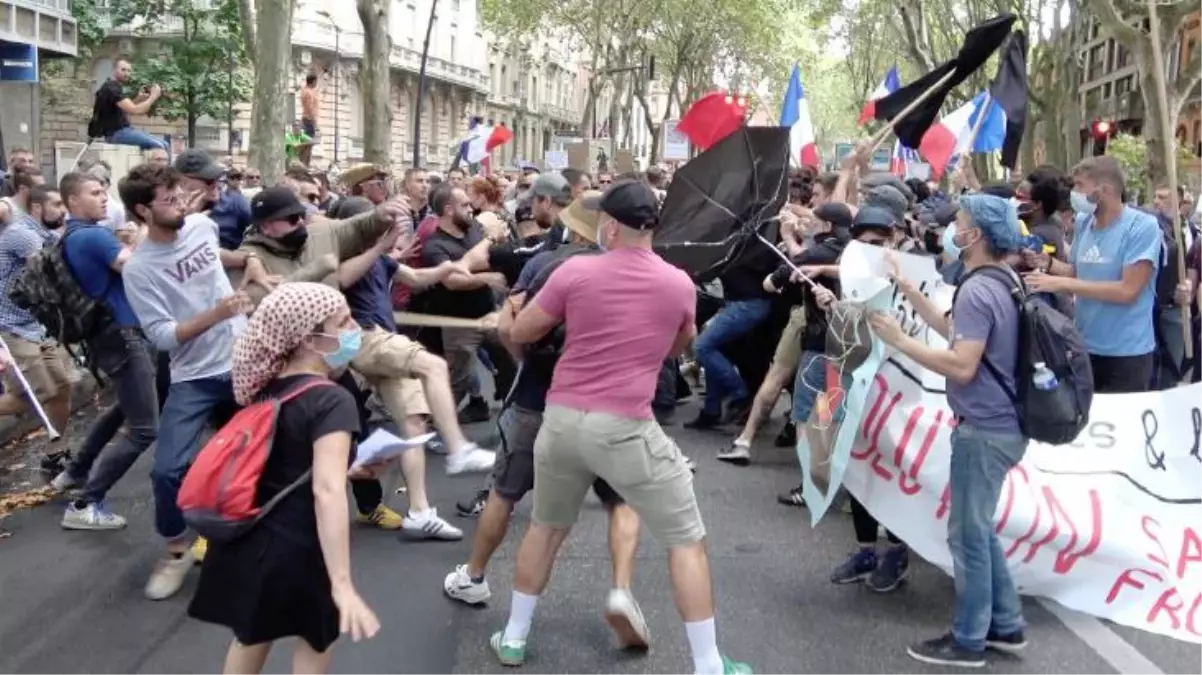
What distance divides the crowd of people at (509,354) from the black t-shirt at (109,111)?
6.06m

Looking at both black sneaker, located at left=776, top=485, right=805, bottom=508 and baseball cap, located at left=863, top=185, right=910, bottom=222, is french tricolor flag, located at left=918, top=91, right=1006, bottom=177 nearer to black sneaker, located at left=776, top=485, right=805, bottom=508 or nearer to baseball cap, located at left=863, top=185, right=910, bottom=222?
baseball cap, located at left=863, top=185, right=910, bottom=222

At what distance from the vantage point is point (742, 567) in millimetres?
5863

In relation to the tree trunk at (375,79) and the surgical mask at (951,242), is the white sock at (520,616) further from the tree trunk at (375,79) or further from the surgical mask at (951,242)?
the tree trunk at (375,79)

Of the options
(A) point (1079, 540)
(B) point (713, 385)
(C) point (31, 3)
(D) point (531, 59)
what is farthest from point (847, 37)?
(A) point (1079, 540)

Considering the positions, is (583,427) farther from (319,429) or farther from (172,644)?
(172,644)

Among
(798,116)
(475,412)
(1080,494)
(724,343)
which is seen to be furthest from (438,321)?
(798,116)

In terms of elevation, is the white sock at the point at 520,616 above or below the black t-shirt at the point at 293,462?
below

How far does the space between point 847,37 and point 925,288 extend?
175 ft

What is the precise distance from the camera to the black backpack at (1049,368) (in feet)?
14.4

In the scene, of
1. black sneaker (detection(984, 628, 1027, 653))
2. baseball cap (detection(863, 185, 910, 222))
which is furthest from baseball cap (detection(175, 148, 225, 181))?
black sneaker (detection(984, 628, 1027, 653))

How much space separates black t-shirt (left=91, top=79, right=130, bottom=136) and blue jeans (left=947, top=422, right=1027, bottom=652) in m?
12.8

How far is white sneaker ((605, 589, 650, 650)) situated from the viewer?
4613 millimetres

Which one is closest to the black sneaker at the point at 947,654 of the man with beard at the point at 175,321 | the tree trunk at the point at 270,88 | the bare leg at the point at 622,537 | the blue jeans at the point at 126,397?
the bare leg at the point at 622,537

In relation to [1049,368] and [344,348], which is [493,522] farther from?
[1049,368]
